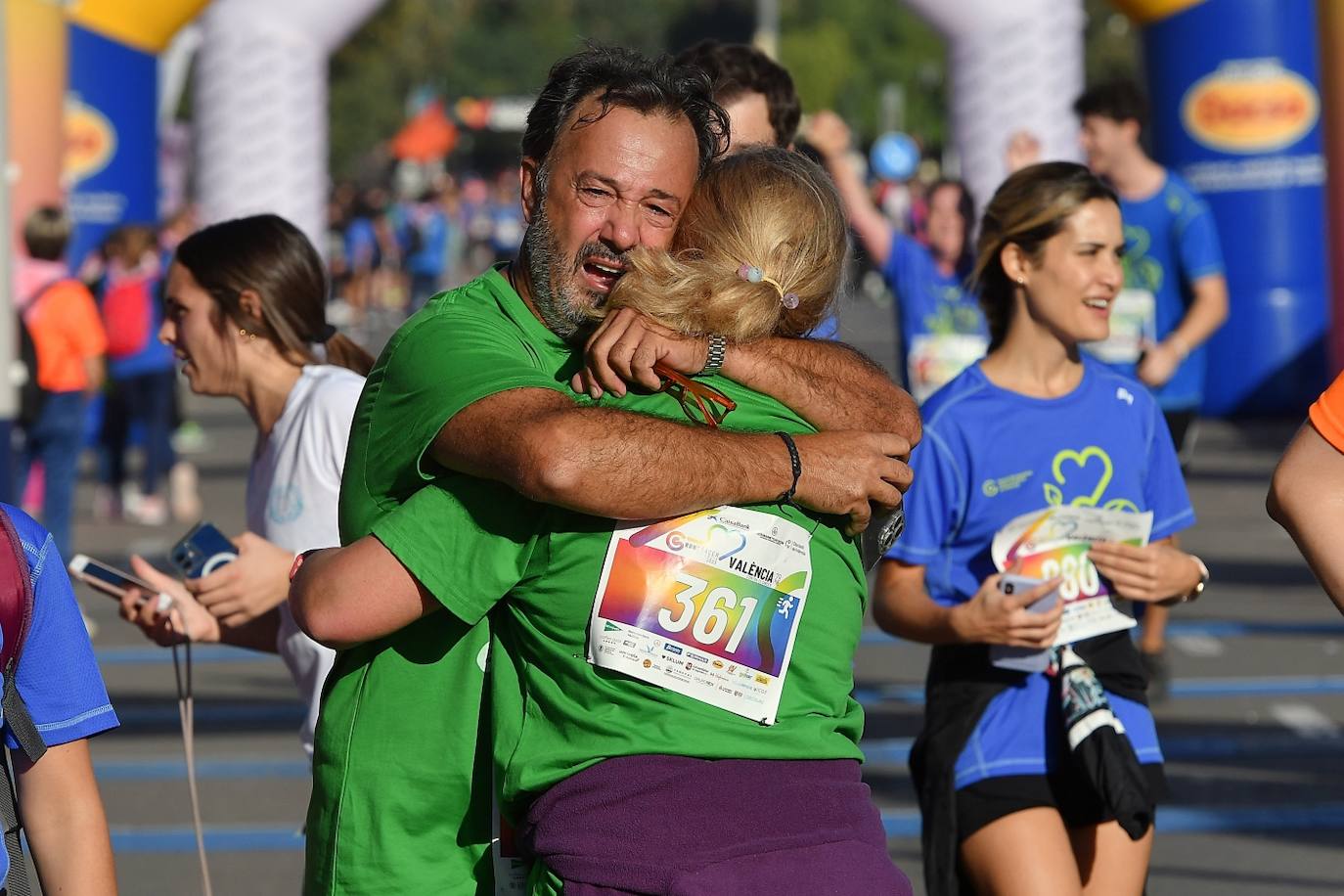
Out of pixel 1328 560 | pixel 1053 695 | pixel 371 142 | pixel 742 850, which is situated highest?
pixel 1328 560

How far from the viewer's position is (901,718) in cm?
806

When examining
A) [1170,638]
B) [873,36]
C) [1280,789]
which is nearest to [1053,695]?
[1280,789]

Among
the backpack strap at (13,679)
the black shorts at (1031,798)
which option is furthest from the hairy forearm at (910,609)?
the backpack strap at (13,679)

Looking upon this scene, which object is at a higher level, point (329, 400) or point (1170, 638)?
point (329, 400)

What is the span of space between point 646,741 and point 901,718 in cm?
570

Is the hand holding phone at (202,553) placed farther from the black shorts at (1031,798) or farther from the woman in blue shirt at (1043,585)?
the black shorts at (1031,798)

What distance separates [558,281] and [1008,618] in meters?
1.61

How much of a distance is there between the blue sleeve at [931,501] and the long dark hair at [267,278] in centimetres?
119

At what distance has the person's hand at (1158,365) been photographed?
7602mm

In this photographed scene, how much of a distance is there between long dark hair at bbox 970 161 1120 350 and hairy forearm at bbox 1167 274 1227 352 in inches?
129

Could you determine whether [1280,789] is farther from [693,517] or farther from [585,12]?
[585,12]

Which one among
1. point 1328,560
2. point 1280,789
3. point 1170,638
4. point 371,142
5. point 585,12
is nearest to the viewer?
point 1328,560

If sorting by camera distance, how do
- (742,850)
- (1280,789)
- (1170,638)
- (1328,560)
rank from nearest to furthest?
(742,850) < (1328,560) < (1280,789) < (1170,638)

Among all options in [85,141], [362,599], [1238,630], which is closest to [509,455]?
[362,599]
